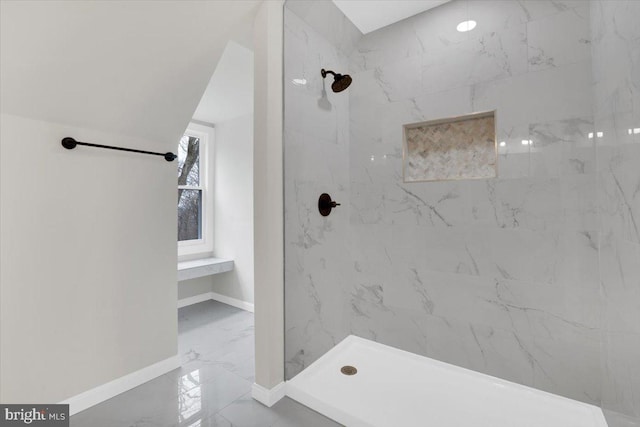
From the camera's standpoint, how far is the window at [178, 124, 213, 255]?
11.9ft

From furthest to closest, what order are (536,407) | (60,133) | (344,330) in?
(344,330) → (536,407) → (60,133)

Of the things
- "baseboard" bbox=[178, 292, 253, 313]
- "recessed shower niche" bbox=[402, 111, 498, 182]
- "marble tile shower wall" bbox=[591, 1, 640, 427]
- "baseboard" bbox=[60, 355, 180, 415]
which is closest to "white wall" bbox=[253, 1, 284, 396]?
"baseboard" bbox=[60, 355, 180, 415]

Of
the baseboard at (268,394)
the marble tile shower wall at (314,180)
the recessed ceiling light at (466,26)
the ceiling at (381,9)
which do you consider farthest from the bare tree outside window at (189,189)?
the recessed ceiling light at (466,26)

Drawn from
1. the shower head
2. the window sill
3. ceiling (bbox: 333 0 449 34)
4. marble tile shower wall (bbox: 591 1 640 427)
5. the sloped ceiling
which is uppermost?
ceiling (bbox: 333 0 449 34)

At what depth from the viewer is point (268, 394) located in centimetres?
171

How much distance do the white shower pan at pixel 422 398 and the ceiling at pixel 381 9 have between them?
8.36 ft

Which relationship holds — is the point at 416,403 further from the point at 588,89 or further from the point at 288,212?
the point at 588,89

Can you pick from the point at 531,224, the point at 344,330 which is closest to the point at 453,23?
the point at 531,224

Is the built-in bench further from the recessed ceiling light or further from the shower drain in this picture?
the recessed ceiling light

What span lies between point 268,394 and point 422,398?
0.92 m

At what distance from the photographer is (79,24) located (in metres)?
1.30

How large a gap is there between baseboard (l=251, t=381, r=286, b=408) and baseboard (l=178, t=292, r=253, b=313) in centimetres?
162

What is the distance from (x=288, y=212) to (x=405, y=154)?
103 centimetres

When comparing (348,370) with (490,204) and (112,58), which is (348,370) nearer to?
(490,204)
